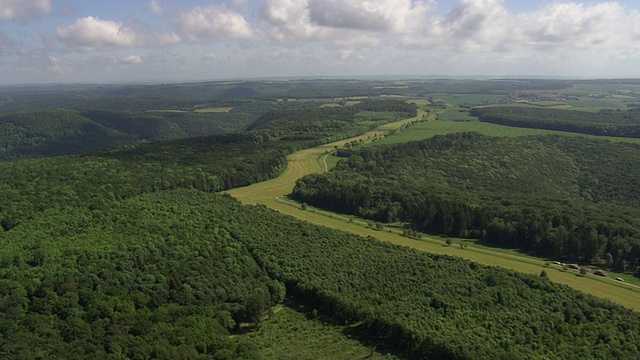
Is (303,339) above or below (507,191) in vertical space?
above

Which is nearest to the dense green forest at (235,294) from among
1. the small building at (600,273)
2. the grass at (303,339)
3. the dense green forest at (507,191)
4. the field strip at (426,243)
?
the grass at (303,339)

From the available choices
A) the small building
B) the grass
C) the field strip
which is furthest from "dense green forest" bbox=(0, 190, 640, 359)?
the small building

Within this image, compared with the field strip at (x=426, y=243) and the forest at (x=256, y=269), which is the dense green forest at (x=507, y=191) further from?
the field strip at (x=426, y=243)

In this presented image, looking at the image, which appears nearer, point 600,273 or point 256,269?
point 256,269

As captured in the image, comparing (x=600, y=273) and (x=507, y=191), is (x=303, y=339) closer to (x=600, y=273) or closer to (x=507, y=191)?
(x=600, y=273)

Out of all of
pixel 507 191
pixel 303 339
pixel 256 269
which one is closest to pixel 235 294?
pixel 256 269

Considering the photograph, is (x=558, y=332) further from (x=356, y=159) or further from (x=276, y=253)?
(x=356, y=159)

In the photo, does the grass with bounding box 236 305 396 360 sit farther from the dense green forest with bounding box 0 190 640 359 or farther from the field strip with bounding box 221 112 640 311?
the field strip with bounding box 221 112 640 311
